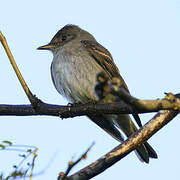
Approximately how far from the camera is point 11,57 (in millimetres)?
4250

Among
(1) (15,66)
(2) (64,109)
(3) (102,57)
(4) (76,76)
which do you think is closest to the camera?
(1) (15,66)

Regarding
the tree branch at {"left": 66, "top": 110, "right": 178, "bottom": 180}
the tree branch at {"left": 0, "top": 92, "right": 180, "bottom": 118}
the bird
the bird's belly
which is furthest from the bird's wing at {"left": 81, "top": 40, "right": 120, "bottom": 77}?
the tree branch at {"left": 66, "top": 110, "right": 178, "bottom": 180}

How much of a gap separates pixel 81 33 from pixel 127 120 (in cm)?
285

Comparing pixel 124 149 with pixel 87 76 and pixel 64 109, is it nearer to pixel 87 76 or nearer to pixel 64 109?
pixel 64 109

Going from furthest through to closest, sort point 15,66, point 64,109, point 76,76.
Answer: point 76,76 → point 64,109 → point 15,66

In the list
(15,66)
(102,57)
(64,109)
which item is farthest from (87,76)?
(15,66)

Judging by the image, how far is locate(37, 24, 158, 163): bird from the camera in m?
6.91

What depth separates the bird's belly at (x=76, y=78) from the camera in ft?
22.7

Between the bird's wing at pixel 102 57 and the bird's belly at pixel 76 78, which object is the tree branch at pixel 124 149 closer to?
the bird's belly at pixel 76 78

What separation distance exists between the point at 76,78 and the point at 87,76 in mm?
215

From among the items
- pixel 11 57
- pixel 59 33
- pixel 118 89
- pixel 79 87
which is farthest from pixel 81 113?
pixel 59 33

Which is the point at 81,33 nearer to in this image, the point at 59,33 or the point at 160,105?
the point at 59,33

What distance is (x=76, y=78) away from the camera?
6.90m

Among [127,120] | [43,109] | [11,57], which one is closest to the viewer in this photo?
[11,57]
